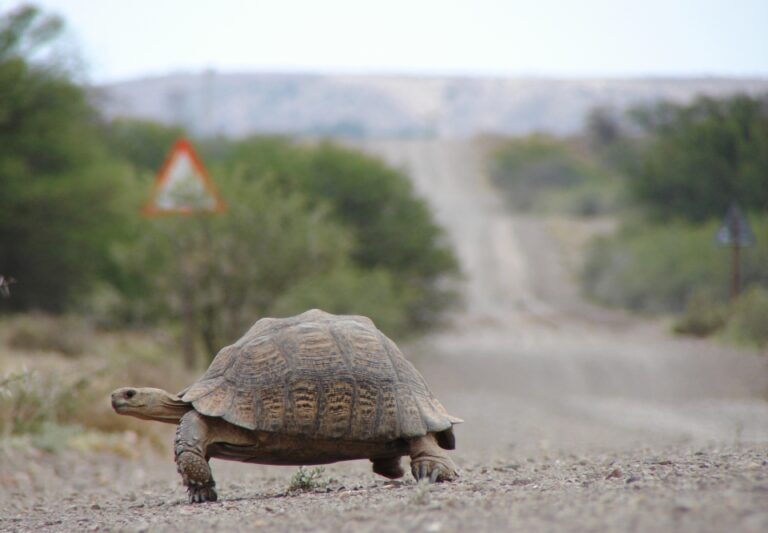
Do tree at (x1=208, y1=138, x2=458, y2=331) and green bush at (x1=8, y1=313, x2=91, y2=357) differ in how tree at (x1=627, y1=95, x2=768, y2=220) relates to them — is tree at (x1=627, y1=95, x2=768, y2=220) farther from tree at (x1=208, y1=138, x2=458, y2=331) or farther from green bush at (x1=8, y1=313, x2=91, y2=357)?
green bush at (x1=8, y1=313, x2=91, y2=357)

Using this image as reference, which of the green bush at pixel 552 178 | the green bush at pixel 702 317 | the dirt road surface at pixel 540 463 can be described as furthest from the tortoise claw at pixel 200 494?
the green bush at pixel 552 178

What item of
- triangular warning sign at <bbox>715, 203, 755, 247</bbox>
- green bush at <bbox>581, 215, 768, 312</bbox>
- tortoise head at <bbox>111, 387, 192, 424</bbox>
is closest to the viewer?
tortoise head at <bbox>111, 387, 192, 424</bbox>

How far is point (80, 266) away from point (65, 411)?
18.6 meters

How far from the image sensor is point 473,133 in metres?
153

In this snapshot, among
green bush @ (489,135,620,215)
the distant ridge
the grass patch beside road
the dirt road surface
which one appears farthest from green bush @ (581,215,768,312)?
the distant ridge

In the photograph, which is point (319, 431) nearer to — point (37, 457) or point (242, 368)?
point (242, 368)

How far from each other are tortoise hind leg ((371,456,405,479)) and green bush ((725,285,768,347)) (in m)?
18.7

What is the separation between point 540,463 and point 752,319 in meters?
18.8

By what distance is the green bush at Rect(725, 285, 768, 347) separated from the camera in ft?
86.2

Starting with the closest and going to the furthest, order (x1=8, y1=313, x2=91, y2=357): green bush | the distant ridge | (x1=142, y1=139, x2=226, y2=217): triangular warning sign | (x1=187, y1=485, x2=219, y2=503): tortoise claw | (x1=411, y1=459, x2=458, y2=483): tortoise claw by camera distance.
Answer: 1. (x1=187, y1=485, x2=219, y2=503): tortoise claw
2. (x1=411, y1=459, x2=458, y2=483): tortoise claw
3. (x1=142, y1=139, x2=226, y2=217): triangular warning sign
4. (x1=8, y1=313, x2=91, y2=357): green bush
5. the distant ridge

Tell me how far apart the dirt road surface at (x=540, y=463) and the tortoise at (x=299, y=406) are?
30 cm

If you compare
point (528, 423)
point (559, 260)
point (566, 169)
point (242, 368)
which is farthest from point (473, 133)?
point (242, 368)

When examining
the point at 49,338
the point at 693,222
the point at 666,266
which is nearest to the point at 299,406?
the point at 49,338

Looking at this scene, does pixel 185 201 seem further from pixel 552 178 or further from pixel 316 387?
pixel 552 178
